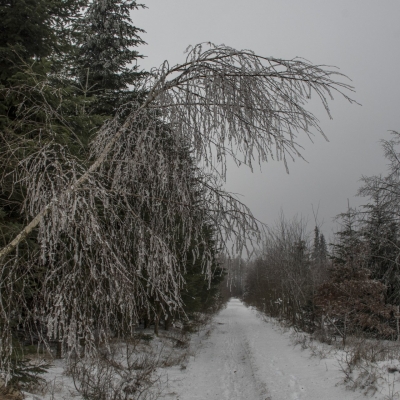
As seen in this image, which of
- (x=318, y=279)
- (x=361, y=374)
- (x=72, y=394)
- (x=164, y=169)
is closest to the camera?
(x=164, y=169)

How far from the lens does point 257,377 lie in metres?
9.09

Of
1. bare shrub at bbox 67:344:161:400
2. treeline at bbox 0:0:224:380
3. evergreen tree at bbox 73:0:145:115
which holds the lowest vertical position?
bare shrub at bbox 67:344:161:400

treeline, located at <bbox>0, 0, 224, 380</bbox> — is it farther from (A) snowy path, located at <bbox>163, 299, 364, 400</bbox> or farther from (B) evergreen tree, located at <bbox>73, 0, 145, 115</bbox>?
(B) evergreen tree, located at <bbox>73, 0, 145, 115</bbox>

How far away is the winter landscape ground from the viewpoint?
6.43m

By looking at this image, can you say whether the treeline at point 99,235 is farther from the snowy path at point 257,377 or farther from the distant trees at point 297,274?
the distant trees at point 297,274

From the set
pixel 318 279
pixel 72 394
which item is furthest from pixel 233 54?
pixel 318 279

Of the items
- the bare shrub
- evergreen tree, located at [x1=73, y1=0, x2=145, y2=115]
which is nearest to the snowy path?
the bare shrub

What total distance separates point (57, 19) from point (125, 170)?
7.66 metres

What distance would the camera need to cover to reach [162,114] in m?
2.30

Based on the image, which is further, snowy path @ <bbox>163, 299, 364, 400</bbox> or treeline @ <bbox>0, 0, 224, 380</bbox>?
snowy path @ <bbox>163, 299, 364, 400</bbox>

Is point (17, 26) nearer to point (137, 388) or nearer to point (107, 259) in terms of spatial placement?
point (107, 259)

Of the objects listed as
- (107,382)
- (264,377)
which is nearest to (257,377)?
(264,377)

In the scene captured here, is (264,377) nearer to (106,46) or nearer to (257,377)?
(257,377)

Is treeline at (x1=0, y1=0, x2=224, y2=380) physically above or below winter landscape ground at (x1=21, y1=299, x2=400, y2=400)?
above
